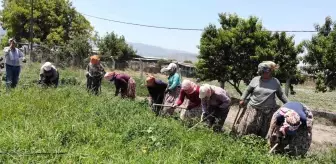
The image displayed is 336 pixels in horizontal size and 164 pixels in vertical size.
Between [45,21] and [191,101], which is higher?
[45,21]

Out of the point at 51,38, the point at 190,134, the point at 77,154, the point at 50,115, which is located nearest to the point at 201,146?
the point at 190,134

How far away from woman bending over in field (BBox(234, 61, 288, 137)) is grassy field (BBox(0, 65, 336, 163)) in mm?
889

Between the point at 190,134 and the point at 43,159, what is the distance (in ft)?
7.04

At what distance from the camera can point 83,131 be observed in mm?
5246

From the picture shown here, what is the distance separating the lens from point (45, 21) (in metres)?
35.2

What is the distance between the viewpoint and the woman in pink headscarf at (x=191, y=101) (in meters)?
6.90

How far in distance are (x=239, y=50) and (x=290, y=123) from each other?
10.5m

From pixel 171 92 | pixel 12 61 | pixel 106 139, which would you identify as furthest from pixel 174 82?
pixel 12 61

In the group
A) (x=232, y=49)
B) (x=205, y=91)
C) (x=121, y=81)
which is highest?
(x=232, y=49)

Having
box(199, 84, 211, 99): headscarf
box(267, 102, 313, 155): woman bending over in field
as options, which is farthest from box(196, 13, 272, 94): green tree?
box(267, 102, 313, 155): woman bending over in field

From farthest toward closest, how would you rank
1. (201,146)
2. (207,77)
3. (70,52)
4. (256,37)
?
(70,52)
(207,77)
(256,37)
(201,146)

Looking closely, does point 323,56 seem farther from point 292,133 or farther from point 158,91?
point 292,133

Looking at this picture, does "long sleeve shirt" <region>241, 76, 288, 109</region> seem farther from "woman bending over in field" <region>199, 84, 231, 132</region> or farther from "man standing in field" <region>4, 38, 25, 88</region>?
"man standing in field" <region>4, 38, 25, 88</region>

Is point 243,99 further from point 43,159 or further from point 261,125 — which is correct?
point 43,159
